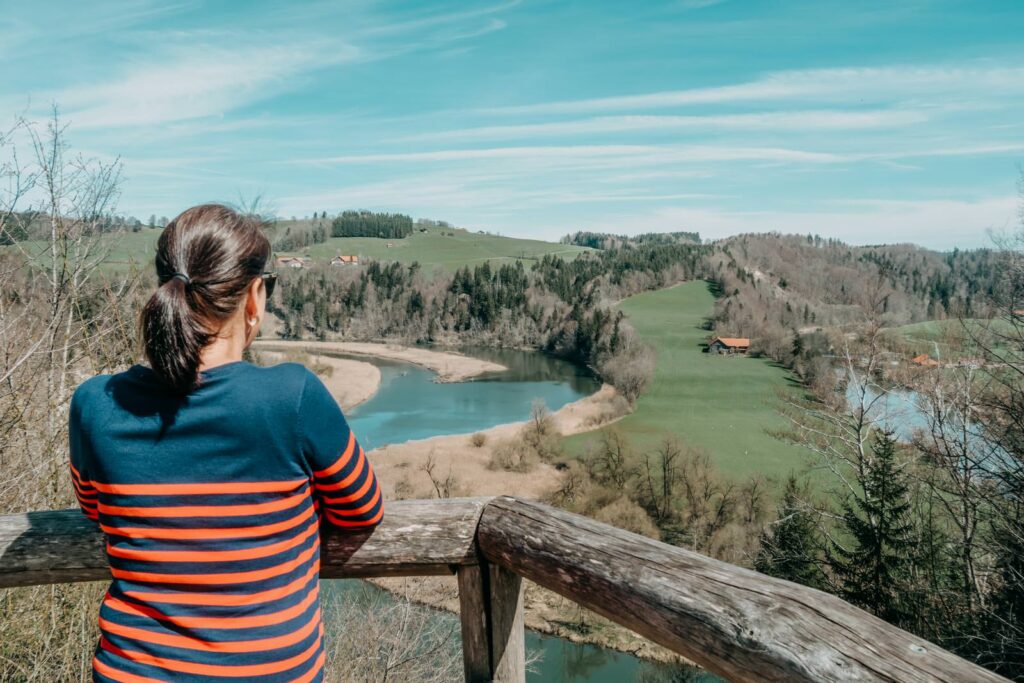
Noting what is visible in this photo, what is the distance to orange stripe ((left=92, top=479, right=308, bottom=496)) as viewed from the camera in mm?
1240

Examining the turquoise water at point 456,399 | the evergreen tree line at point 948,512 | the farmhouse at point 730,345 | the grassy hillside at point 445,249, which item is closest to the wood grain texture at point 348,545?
the evergreen tree line at point 948,512

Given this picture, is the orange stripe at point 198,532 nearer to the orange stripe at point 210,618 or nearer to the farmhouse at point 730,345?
the orange stripe at point 210,618

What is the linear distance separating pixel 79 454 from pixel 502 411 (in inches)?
1621

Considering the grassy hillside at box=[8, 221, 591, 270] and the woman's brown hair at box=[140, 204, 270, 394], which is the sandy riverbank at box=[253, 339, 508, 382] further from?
the woman's brown hair at box=[140, 204, 270, 394]

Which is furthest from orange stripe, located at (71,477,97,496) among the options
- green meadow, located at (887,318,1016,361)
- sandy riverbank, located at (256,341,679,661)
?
green meadow, located at (887,318,1016,361)

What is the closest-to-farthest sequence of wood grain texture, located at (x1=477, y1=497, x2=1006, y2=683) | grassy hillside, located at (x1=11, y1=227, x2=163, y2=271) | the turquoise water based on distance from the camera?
1. wood grain texture, located at (x1=477, y1=497, x2=1006, y2=683)
2. grassy hillside, located at (x1=11, y1=227, x2=163, y2=271)
3. the turquoise water

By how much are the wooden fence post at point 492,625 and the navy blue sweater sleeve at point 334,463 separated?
16.5 inches

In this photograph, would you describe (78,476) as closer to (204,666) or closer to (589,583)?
(204,666)

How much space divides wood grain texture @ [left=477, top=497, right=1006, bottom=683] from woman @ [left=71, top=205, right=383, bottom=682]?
1.83ft

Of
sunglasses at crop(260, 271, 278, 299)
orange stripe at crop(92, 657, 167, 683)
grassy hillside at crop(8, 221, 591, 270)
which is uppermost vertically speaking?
grassy hillside at crop(8, 221, 591, 270)

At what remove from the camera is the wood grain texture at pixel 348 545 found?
1743 millimetres

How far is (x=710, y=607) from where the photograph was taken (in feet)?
4.11

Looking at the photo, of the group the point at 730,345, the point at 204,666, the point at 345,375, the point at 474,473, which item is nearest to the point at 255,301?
the point at 204,666

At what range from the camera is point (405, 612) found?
9.84 meters
